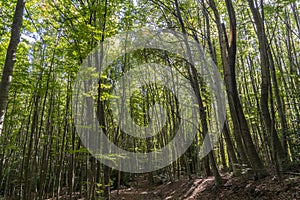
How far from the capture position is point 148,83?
15914 millimetres

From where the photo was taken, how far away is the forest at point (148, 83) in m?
6.30

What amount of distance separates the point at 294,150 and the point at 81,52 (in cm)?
707

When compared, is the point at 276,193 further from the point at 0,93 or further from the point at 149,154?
the point at 149,154

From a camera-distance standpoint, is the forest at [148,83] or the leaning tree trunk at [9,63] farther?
the forest at [148,83]

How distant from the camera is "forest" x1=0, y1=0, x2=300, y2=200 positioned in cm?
630

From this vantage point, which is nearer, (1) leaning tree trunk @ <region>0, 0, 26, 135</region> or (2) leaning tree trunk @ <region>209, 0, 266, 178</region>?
(1) leaning tree trunk @ <region>0, 0, 26, 135</region>

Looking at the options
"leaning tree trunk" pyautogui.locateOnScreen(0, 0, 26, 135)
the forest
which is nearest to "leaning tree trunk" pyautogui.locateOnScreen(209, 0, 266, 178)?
the forest

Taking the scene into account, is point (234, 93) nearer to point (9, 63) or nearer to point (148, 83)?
point (9, 63)

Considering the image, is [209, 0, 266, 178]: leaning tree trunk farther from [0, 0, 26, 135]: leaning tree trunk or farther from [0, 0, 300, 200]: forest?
[0, 0, 26, 135]: leaning tree trunk

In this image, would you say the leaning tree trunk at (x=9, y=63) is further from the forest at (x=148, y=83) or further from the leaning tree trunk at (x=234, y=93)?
the leaning tree trunk at (x=234, y=93)

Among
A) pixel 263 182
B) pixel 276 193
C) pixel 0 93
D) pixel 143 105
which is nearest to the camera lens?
pixel 0 93

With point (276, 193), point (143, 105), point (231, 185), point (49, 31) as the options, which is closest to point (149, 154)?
point (143, 105)

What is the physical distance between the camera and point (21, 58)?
7715mm

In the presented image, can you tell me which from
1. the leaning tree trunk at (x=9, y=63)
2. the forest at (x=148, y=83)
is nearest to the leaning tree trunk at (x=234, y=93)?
the forest at (x=148, y=83)
